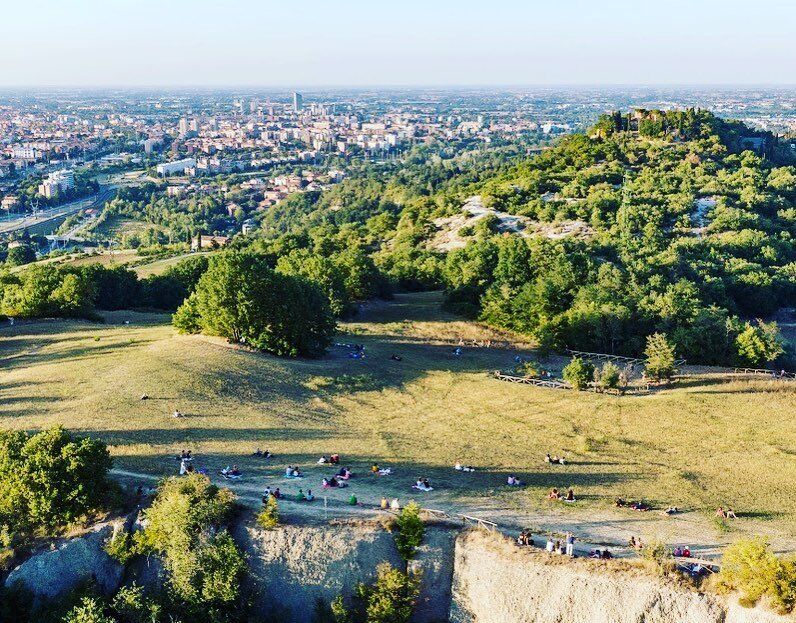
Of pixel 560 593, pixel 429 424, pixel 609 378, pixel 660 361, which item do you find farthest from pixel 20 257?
pixel 560 593

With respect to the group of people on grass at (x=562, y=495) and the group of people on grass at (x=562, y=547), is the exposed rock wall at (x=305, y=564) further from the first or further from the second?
the group of people on grass at (x=562, y=495)

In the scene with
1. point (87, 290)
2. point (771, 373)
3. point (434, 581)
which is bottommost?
point (434, 581)

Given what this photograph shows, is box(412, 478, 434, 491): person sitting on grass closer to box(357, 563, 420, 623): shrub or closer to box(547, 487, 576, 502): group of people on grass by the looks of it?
box(357, 563, 420, 623): shrub

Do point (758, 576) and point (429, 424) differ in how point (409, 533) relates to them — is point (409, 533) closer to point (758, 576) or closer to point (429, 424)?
point (758, 576)

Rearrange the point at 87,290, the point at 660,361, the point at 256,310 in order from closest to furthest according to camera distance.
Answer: the point at 256,310, the point at 660,361, the point at 87,290

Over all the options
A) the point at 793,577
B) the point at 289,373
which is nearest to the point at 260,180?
the point at 289,373

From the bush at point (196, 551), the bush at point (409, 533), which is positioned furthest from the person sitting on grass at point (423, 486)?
the bush at point (196, 551)

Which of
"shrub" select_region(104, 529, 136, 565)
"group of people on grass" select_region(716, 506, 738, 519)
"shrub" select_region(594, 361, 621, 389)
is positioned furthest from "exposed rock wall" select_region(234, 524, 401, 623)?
"shrub" select_region(594, 361, 621, 389)
